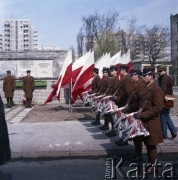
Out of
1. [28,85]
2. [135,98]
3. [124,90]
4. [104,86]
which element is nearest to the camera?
[135,98]

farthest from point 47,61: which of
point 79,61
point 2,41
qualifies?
point 2,41

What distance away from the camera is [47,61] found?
84.7 ft

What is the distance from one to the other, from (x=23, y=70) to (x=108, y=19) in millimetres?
17915

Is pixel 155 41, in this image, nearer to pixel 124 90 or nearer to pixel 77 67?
pixel 77 67

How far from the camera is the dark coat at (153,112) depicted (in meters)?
6.84

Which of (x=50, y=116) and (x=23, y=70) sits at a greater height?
(x=23, y=70)

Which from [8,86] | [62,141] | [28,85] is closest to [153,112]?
[62,141]

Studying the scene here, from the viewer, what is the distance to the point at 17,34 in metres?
96.9

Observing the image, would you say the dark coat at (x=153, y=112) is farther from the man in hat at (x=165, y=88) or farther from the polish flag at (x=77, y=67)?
the polish flag at (x=77, y=67)

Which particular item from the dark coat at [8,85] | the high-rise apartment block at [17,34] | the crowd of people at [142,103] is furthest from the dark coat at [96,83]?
the high-rise apartment block at [17,34]

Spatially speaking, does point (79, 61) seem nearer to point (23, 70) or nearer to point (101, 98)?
point (101, 98)

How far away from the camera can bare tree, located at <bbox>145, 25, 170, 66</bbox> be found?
55.9 m

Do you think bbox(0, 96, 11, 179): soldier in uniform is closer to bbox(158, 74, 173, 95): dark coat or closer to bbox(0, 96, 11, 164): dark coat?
bbox(0, 96, 11, 164): dark coat

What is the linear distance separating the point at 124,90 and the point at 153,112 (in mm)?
3007
